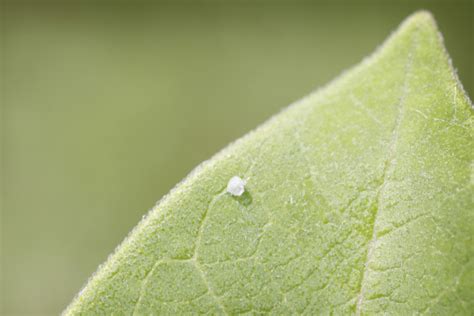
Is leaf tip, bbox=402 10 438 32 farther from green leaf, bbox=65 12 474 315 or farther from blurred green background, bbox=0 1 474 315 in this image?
blurred green background, bbox=0 1 474 315

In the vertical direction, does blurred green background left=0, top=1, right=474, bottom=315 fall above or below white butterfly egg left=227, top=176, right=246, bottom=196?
above

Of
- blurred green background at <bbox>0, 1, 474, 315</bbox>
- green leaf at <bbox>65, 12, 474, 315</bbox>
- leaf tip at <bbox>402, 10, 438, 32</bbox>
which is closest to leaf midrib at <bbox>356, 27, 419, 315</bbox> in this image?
green leaf at <bbox>65, 12, 474, 315</bbox>

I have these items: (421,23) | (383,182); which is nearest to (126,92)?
(421,23)

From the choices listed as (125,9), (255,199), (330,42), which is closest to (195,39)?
(125,9)

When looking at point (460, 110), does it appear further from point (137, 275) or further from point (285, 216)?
point (137, 275)

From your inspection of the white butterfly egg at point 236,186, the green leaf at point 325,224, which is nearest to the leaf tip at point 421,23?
the green leaf at point 325,224

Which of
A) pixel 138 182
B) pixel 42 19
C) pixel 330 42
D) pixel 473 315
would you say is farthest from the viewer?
pixel 42 19

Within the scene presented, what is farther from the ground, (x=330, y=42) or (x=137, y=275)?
(x=330, y=42)
